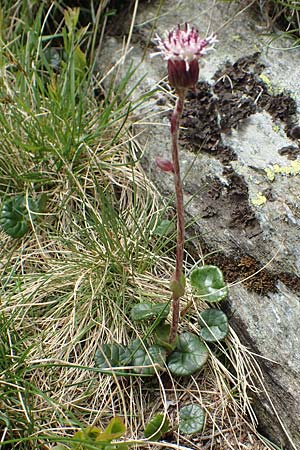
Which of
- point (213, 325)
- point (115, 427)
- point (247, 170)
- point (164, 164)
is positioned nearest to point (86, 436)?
point (115, 427)

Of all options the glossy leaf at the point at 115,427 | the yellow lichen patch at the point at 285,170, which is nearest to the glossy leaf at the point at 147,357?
the glossy leaf at the point at 115,427

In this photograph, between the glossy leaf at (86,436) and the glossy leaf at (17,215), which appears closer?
the glossy leaf at (86,436)

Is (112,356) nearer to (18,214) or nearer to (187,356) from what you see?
(187,356)

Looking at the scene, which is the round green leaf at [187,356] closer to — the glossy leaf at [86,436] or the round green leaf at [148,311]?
the round green leaf at [148,311]

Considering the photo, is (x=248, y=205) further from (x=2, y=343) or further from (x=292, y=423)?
(x=2, y=343)

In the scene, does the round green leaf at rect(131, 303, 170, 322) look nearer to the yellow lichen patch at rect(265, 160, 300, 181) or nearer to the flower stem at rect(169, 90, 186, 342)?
the flower stem at rect(169, 90, 186, 342)

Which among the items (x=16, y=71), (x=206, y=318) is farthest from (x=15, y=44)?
(x=206, y=318)
